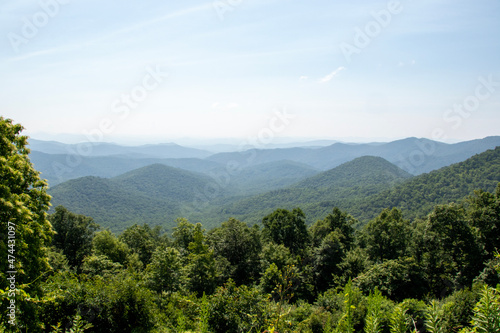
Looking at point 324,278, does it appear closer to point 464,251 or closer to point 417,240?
point 417,240

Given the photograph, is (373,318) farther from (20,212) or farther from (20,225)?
(20,225)

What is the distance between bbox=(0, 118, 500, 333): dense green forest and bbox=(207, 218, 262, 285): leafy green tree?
117 millimetres

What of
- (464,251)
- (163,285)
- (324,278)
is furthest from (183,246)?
(464,251)

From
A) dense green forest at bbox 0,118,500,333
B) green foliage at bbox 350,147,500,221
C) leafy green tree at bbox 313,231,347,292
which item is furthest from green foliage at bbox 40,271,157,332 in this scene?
green foliage at bbox 350,147,500,221

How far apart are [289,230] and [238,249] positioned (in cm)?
729

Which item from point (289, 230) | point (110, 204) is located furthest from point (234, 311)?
point (110, 204)

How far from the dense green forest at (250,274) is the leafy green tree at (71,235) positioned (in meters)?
0.14

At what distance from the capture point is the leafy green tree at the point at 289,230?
3272 cm

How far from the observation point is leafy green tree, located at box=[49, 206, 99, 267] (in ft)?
108

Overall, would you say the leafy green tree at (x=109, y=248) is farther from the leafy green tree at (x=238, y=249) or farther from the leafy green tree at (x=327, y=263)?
the leafy green tree at (x=327, y=263)

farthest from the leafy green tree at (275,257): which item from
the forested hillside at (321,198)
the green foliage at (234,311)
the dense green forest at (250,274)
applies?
the forested hillside at (321,198)

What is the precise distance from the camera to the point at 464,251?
23109 mm

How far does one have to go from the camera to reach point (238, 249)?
29344mm

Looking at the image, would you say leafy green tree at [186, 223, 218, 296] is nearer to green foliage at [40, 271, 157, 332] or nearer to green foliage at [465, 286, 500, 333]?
green foliage at [40, 271, 157, 332]
